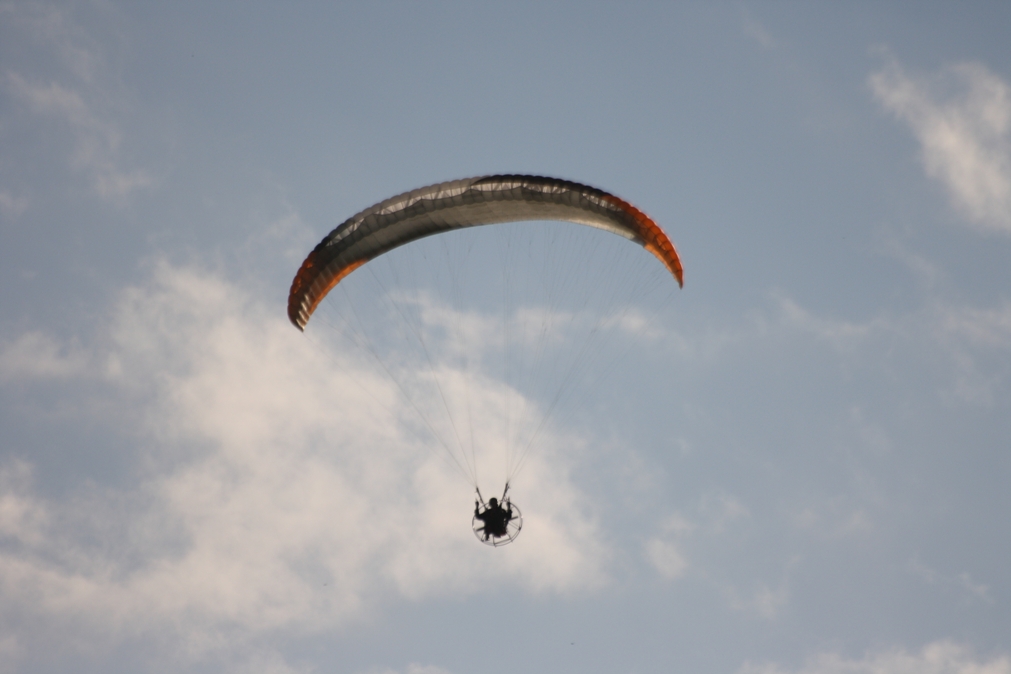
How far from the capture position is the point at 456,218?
25.0 metres

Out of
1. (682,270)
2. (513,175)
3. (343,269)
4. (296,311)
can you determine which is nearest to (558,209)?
(513,175)

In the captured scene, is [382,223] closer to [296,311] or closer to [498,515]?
[296,311]

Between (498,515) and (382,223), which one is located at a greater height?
(382,223)

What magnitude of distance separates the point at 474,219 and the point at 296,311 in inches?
213

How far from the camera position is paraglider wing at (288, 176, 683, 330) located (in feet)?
78.3

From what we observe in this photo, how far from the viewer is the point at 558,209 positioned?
2448 cm

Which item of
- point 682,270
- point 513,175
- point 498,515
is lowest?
point 498,515

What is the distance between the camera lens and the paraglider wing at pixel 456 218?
78.3ft

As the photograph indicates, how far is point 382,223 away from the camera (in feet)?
81.8

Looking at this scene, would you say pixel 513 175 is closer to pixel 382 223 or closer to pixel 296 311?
pixel 382 223

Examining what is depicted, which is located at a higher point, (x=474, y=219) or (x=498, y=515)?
(x=474, y=219)

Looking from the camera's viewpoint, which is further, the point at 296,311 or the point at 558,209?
the point at 296,311

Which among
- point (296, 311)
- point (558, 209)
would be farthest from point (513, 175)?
point (296, 311)

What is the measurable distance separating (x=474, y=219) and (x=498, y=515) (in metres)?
7.37
